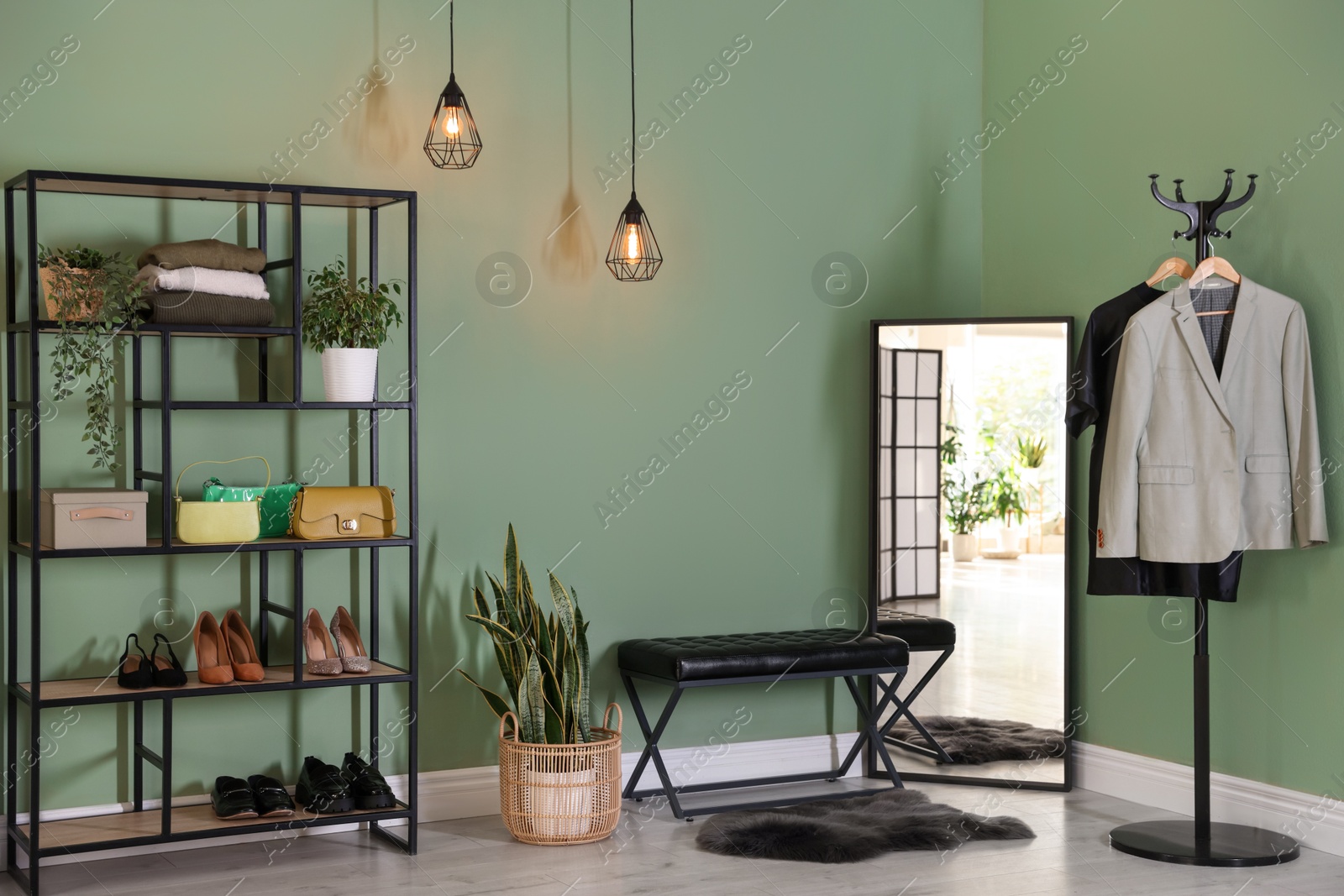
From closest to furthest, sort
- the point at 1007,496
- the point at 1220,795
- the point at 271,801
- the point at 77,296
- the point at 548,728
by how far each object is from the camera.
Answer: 1. the point at 77,296
2. the point at 271,801
3. the point at 548,728
4. the point at 1220,795
5. the point at 1007,496

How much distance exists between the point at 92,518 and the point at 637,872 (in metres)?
1.81

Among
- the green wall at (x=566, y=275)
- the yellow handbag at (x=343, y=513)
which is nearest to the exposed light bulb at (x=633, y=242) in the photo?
the green wall at (x=566, y=275)

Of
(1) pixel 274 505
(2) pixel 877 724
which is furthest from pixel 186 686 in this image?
(2) pixel 877 724

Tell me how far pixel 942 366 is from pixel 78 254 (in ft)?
9.51

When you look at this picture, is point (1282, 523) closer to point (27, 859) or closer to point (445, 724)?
point (445, 724)

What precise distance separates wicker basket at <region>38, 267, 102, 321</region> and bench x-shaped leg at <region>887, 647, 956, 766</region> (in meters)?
3.04

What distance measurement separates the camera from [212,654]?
152 inches

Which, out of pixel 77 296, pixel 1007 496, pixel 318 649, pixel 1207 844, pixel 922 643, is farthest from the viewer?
pixel 922 643

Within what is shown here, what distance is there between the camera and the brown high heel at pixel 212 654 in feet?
12.4

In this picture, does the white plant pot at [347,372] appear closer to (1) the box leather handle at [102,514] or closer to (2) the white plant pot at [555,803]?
(1) the box leather handle at [102,514]

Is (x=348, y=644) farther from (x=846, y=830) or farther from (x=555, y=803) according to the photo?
(x=846, y=830)

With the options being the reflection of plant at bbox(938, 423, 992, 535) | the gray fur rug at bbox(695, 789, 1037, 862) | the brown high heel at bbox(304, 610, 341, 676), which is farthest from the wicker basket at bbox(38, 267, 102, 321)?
the reflection of plant at bbox(938, 423, 992, 535)

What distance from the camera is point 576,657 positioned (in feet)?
13.7

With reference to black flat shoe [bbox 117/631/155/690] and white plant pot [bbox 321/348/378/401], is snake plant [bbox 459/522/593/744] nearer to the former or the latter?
white plant pot [bbox 321/348/378/401]
